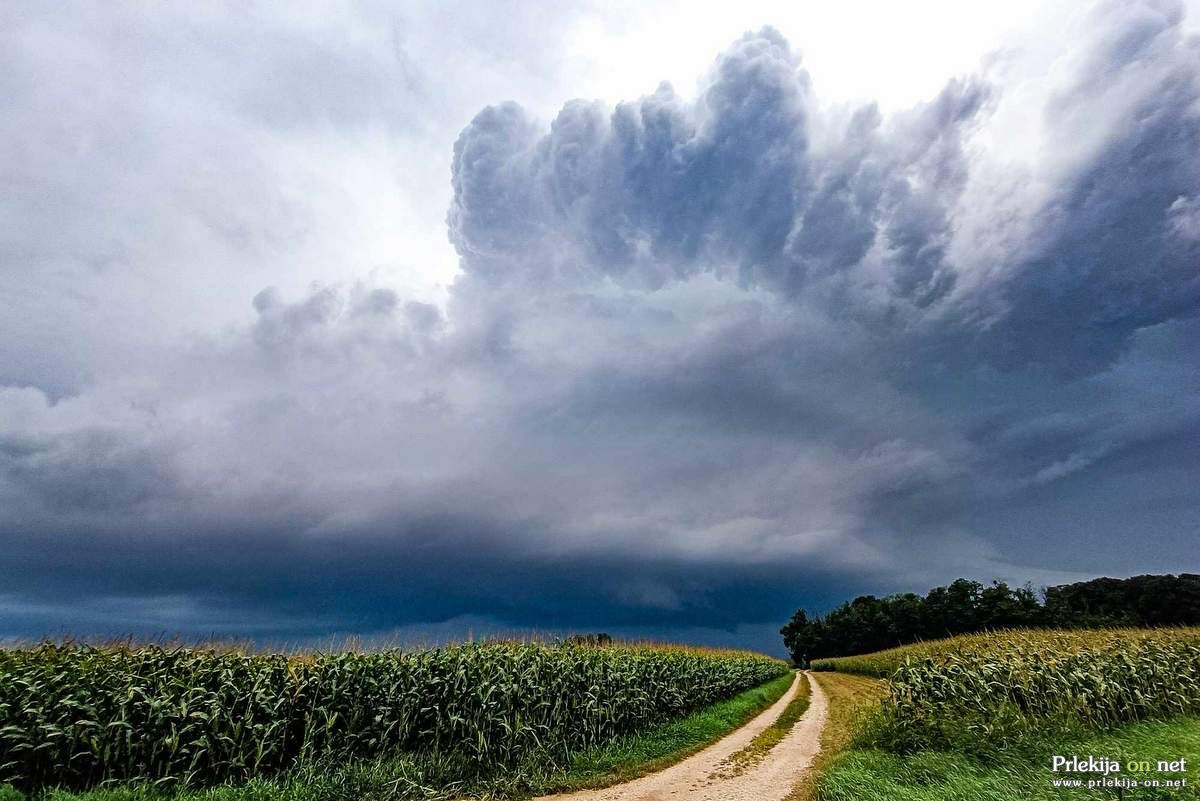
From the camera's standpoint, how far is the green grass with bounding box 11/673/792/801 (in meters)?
9.34

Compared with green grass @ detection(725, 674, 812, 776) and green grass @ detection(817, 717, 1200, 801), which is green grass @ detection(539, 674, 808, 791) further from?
green grass @ detection(817, 717, 1200, 801)

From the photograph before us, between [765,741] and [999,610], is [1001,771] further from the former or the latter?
[999,610]

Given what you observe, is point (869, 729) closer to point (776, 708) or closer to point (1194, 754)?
point (1194, 754)

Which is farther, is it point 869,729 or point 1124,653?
point 1124,653

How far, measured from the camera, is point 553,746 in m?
14.5

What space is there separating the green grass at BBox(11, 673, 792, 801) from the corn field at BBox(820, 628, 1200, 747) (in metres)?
6.67

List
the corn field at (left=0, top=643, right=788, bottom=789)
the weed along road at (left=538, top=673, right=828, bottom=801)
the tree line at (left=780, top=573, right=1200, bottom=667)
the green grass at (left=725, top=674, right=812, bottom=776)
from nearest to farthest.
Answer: the corn field at (left=0, top=643, right=788, bottom=789), the weed along road at (left=538, top=673, right=828, bottom=801), the green grass at (left=725, top=674, right=812, bottom=776), the tree line at (left=780, top=573, right=1200, bottom=667)

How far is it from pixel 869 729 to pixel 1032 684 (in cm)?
486

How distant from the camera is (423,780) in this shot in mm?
11273

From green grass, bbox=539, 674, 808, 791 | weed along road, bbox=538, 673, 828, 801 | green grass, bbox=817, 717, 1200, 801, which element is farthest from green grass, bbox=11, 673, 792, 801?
green grass, bbox=817, 717, 1200, 801

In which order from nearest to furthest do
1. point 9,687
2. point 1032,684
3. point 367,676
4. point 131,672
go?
point 9,687 < point 131,672 < point 367,676 < point 1032,684

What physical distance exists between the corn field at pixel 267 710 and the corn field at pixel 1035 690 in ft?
28.5

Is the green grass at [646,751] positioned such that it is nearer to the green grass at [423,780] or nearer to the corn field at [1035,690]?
the green grass at [423,780]

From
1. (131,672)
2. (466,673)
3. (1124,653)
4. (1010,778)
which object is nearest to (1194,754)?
(1010,778)
